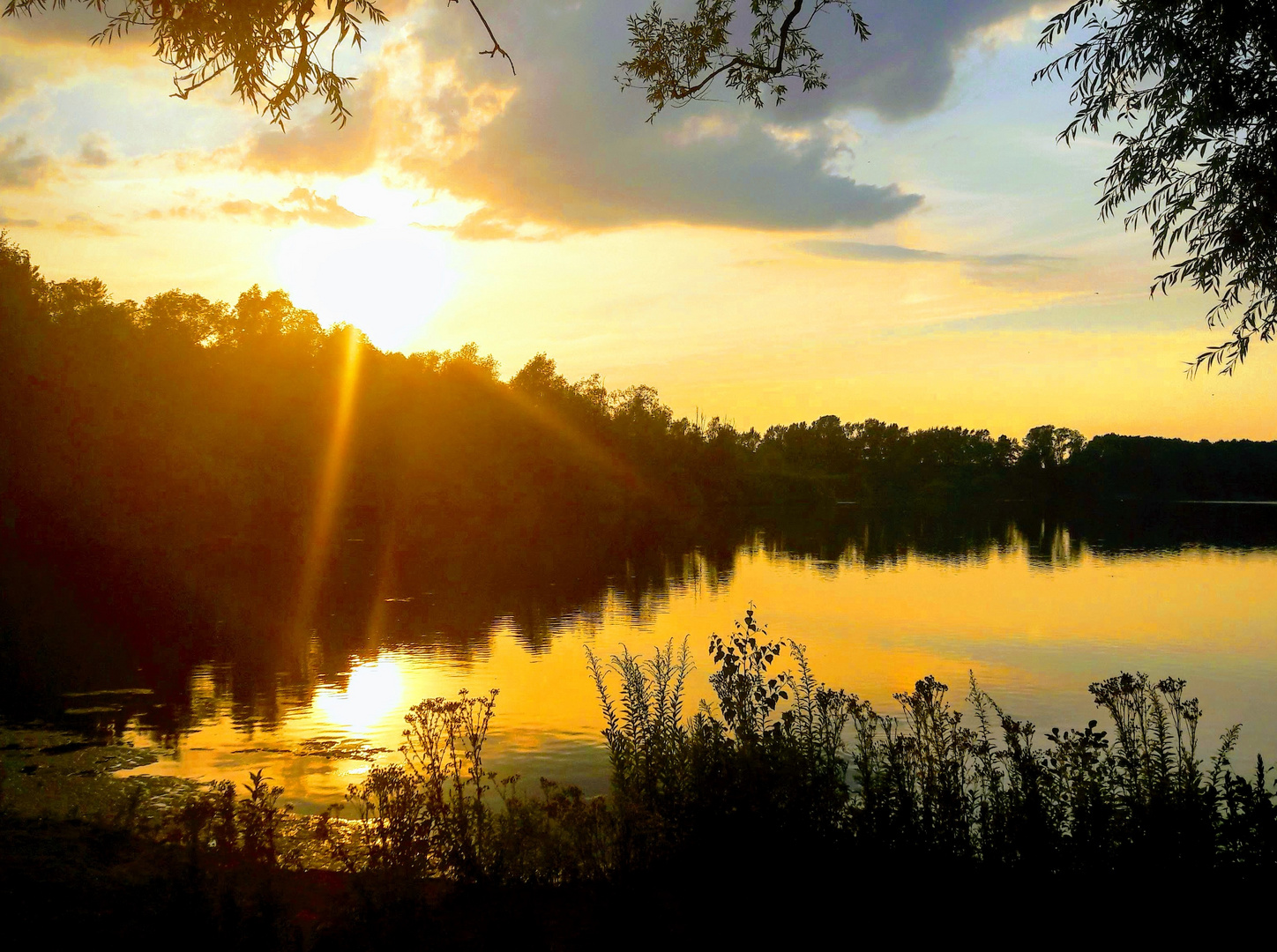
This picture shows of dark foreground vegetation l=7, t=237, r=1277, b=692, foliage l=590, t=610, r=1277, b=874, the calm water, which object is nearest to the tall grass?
foliage l=590, t=610, r=1277, b=874

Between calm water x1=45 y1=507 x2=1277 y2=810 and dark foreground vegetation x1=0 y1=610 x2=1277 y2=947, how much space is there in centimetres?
448

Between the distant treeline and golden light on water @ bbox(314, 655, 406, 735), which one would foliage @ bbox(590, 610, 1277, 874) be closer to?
golden light on water @ bbox(314, 655, 406, 735)

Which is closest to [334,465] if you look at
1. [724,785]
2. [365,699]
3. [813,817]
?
[365,699]

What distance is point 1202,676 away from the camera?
2098 cm

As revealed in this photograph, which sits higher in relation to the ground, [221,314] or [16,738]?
[221,314]

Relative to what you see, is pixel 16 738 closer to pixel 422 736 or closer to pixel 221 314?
pixel 422 736

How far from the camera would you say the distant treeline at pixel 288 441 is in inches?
1731

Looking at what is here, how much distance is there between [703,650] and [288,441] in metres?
46.1

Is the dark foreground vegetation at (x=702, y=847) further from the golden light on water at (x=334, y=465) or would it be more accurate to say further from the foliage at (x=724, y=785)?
the golden light on water at (x=334, y=465)

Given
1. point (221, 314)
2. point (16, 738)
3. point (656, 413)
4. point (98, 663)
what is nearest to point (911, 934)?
point (16, 738)

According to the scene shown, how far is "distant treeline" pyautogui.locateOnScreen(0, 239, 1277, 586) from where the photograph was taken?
44.0 meters

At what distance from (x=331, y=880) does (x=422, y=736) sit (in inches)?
51.2

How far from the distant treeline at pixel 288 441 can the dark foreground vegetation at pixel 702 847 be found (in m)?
41.3

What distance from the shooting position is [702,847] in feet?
24.6
